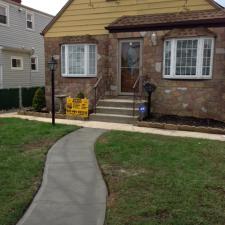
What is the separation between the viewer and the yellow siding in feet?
37.2

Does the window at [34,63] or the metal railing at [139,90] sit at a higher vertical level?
the window at [34,63]

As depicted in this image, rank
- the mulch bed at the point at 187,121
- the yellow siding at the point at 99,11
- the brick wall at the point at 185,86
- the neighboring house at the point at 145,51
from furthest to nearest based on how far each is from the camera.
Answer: the yellow siding at the point at 99,11 < the neighboring house at the point at 145,51 < the brick wall at the point at 185,86 < the mulch bed at the point at 187,121

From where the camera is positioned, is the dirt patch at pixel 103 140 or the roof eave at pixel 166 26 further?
the roof eave at pixel 166 26

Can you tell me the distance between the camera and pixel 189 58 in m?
10.5

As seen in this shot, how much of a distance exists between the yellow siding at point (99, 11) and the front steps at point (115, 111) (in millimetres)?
3149

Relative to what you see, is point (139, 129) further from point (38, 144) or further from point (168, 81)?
point (38, 144)

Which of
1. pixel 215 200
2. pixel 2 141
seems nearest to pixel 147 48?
pixel 2 141

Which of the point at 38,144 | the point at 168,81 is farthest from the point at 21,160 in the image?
the point at 168,81

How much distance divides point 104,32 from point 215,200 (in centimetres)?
967

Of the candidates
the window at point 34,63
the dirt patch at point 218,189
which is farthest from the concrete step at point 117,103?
the window at point 34,63

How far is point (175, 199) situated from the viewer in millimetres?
4230

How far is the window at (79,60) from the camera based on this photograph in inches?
505

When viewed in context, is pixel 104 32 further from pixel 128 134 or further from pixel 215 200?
pixel 215 200

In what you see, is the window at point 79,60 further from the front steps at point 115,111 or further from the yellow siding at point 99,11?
the front steps at point 115,111
